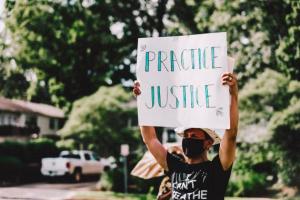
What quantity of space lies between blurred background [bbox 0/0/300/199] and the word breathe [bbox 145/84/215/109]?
17.5 metres

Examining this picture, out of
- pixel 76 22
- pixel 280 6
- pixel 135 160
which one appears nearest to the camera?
pixel 280 6

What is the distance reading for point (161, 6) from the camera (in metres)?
30.6

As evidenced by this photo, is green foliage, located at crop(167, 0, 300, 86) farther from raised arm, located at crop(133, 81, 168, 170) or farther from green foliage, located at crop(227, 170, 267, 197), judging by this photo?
raised arm, located at crop(133, 81, 168, 170)

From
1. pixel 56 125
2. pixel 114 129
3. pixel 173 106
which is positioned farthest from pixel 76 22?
pixel 56 125

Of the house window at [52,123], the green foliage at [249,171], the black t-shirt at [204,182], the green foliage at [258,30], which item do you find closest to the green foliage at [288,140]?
the green foliage at [249,171]

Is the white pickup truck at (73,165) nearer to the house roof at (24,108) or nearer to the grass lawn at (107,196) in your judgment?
the grass lawn at (107,196)

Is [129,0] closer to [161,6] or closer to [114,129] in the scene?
[161,6]

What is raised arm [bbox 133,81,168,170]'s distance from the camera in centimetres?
431

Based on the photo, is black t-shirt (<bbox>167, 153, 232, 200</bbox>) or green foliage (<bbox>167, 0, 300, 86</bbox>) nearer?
black t-shirt (<bbox>167, 153, 232, 200</bbox>)

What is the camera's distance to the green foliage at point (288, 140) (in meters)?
21.7

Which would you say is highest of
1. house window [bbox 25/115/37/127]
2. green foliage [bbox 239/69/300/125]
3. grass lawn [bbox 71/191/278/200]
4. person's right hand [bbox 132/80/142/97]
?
house window [bbox 25/115/37/127]

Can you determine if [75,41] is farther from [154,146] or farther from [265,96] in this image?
[154,146]

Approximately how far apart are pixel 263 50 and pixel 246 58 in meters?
0.93

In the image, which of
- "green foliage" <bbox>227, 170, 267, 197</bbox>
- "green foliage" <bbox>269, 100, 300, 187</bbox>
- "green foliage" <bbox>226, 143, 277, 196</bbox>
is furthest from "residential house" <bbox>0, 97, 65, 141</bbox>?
"green foliage" <bbox>269, 100, 300, 187</bbox>
